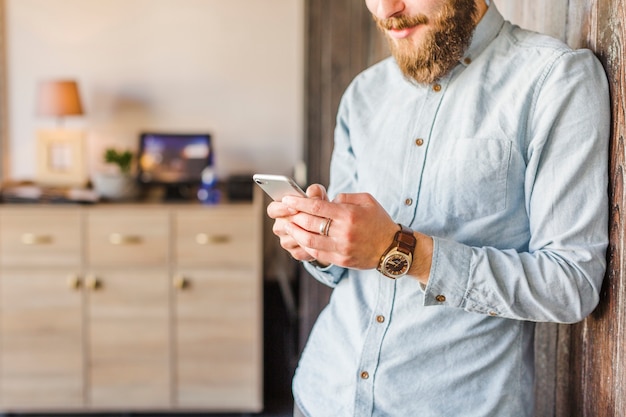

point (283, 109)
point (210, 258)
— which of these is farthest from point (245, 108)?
→ point (210, 258)

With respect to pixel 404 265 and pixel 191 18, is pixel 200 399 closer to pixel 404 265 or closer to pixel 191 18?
pixel 191 18

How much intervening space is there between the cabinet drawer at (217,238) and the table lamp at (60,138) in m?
0.70

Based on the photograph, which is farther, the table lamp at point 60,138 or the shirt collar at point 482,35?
the table lamp at point 60,138

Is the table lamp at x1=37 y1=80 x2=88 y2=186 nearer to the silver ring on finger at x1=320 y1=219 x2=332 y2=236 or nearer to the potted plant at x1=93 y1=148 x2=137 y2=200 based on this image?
the potted plant at x1=93 y1=148 x2=137 y2=200

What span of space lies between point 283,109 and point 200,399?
1.51 m

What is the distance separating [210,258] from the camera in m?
3.23

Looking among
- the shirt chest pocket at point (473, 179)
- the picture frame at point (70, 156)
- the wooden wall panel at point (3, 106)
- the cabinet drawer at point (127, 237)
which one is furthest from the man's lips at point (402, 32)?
the wooden wall panel at point (3, 106)

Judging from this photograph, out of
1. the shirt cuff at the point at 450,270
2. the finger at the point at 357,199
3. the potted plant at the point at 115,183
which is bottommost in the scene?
the potted plant at the point at 115,183

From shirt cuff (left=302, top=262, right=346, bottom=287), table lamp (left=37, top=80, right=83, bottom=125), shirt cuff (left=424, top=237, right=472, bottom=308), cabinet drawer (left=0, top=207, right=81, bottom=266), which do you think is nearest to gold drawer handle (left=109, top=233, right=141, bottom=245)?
cabinet drawer (left=0, top=207, right=81, bottom=266)

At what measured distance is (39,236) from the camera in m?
3.19

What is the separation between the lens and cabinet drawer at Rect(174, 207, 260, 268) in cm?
320

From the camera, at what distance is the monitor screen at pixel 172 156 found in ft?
12.0

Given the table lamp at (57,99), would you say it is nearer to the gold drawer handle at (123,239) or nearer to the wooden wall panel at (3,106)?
the wooden wall panel at (3,106)

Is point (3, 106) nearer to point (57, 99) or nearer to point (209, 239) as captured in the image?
point (57, 99)
